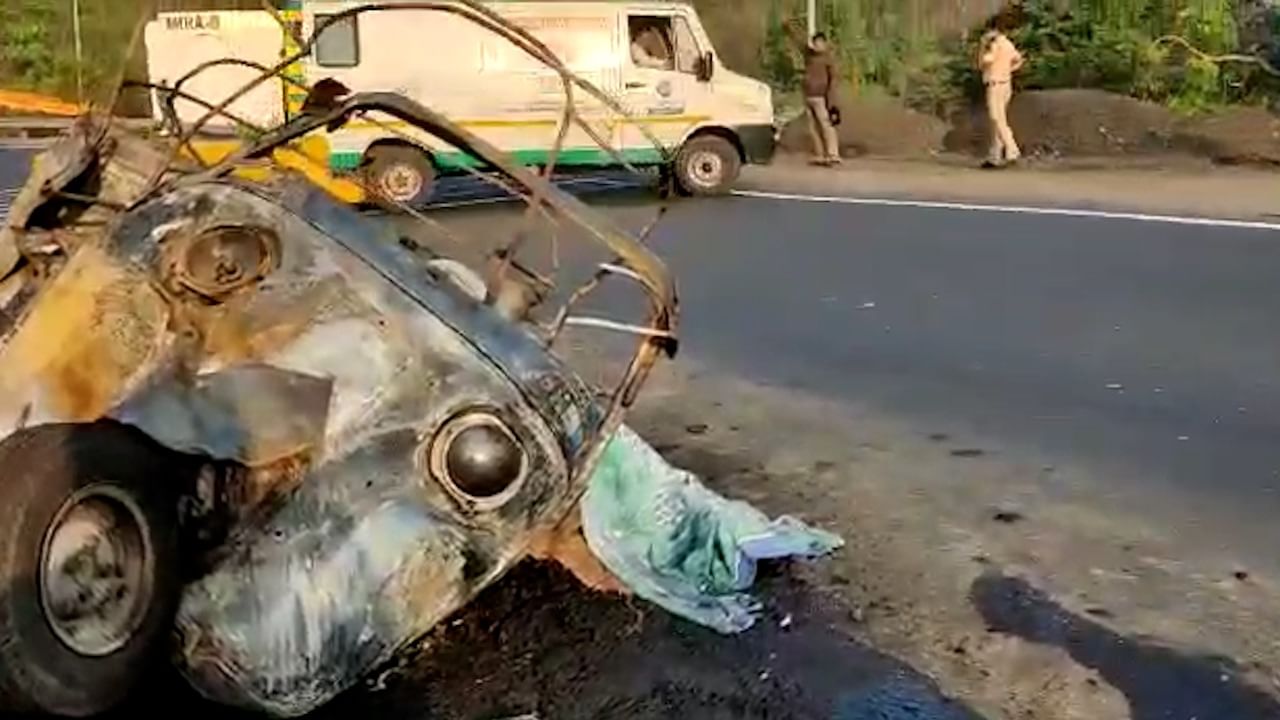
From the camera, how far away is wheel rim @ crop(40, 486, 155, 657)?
426cm

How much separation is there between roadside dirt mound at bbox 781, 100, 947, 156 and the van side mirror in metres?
4.89

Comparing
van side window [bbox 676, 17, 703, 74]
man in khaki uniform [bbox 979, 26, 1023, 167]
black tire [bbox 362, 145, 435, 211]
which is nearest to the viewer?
black tire [bbox 362, 145, 435, 211]

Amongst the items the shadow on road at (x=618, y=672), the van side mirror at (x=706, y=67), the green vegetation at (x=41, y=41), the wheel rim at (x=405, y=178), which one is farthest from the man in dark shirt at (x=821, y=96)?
the green vegetation at (x=41, y=41)

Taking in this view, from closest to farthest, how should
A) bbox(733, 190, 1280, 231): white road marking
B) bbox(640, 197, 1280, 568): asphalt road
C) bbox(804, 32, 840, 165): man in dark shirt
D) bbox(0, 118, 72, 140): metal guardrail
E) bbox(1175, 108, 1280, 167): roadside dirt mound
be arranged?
bbox(640, 197, 1280, 568): asphalt road
bbox(733, 190, 1280, 231): white road marking
bbox(1175, 108, 1280, 167): roadside dirt mound
bbox(804, 32, 840, 165): man in dark shirt
bbox(0, 118, 72, 140): metal guardrail

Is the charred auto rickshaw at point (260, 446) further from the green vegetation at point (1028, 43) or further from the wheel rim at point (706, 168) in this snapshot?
the wheel rim at point (706, 168)

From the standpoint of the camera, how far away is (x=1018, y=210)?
16734 millimetres

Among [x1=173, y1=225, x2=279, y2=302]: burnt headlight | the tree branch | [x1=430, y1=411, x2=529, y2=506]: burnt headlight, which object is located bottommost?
[x1=430, y1=411, x2=529, y2=506]: burnt headlight

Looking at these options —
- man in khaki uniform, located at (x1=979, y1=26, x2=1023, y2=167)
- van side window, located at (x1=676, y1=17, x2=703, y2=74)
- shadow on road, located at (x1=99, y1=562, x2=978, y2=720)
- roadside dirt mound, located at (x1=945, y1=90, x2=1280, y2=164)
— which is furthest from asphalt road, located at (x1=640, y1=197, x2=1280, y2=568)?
man in khaki uniform, located at (x1=979, y1=26, x2=1023, y2=167)

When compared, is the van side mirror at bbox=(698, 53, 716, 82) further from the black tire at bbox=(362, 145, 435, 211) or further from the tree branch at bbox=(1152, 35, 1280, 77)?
the tree branch at bbox=(1152, 35, 1280, 77)

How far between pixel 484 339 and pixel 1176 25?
2134cm

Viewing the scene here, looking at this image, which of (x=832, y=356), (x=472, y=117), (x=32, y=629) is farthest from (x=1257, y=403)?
(x=472, y=117)

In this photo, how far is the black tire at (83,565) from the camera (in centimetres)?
411

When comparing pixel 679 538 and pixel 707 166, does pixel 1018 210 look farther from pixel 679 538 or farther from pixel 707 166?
pixel 679 538

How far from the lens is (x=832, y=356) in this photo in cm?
948
